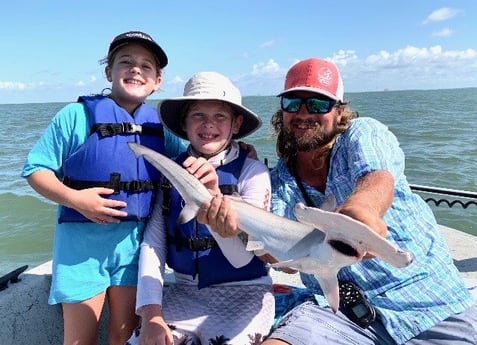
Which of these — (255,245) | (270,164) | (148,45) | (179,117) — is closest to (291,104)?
(179,117)

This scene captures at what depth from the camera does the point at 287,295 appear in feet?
11.7

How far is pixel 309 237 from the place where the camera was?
79.7 inches

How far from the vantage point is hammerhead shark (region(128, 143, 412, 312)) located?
1.77 metres

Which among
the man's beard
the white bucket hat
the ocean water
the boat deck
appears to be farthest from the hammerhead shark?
the boat deck

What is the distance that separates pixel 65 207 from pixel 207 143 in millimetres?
1074

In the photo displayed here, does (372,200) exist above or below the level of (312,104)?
below

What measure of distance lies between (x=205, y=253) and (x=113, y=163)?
0.93 m

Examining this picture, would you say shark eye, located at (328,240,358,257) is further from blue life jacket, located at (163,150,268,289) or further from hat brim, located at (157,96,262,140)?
hat brim, located at (157,96,262,140)

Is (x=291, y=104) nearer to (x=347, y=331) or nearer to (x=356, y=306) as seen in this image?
(x=356, y=306)

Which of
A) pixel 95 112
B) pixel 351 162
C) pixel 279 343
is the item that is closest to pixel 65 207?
pixel 95 112

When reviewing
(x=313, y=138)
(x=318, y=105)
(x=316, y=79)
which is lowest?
(x=313, y=138)

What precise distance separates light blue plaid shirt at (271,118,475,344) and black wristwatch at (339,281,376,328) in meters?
0.05

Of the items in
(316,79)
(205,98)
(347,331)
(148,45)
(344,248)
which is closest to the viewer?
(344,248)

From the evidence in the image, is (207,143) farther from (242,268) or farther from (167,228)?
(242,268)
